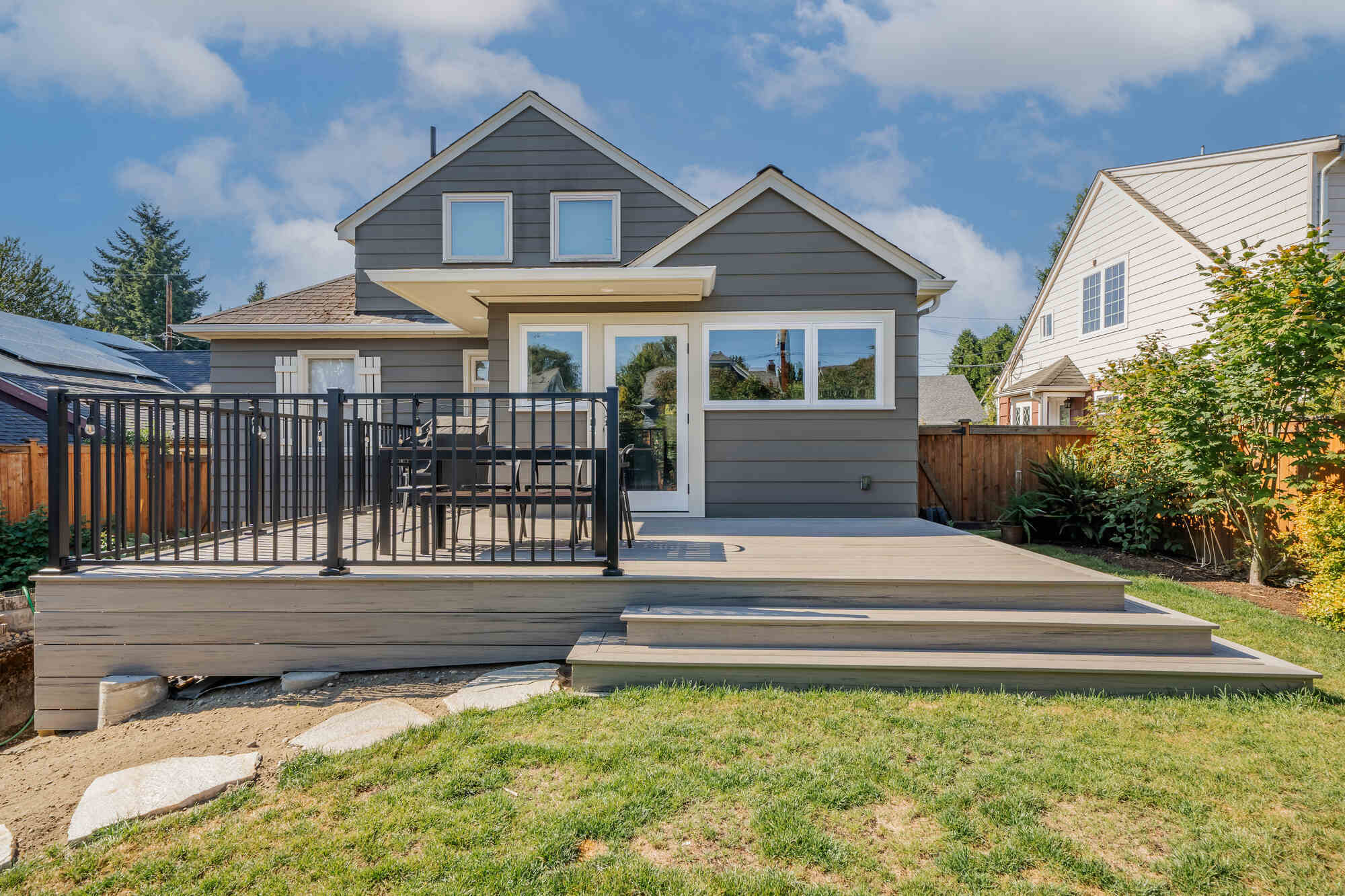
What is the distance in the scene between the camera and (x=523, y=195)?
8.85 metres

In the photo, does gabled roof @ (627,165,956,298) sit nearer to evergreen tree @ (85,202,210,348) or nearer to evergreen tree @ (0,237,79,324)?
evergreen tree @ (0,237,79,324)

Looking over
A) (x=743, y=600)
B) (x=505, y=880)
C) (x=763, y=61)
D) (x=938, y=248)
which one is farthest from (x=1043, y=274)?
(x=505, y=880)

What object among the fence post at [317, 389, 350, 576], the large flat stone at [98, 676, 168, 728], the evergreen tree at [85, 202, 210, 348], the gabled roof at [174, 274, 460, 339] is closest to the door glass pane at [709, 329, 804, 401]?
the fence post at [317, 389, 350, 576]

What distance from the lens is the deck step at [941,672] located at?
3.02 m

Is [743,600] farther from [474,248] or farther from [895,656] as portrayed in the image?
[474,248]

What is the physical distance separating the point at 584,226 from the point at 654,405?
3819 millimetres

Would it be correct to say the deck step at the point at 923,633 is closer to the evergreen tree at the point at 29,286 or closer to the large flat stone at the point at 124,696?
the large flat stone at the point at 124,696

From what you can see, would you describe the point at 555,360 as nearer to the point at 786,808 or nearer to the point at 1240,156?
the point at 786,808

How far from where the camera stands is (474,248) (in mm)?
8859

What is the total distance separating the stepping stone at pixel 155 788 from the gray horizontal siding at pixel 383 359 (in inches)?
246

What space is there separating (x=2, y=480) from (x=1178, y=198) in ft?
57.4

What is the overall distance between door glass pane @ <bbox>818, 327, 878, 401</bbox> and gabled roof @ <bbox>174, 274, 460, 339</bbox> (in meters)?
4.78

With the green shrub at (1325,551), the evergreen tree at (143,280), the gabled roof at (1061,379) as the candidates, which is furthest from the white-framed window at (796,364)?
the evergreen tree at (143,280)

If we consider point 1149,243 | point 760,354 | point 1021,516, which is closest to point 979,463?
point 1021,516
